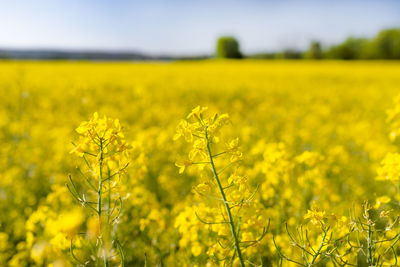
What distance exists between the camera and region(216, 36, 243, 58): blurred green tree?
59.9 meters

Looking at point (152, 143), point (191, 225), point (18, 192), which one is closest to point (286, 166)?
point (191, 225)

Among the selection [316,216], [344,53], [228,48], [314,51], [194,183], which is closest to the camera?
[316,216]

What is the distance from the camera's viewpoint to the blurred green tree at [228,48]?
197 ft

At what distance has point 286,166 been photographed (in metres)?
2.58

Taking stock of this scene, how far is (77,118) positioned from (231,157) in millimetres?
6216

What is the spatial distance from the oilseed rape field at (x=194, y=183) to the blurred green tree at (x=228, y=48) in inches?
2004

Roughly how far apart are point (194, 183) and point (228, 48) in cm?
5995

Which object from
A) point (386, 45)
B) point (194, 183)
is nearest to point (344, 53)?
point (386, 45)

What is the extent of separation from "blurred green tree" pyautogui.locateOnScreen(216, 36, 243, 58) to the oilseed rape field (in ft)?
167

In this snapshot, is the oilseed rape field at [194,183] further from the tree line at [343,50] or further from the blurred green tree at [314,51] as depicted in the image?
the blurred green tree at [314,51]

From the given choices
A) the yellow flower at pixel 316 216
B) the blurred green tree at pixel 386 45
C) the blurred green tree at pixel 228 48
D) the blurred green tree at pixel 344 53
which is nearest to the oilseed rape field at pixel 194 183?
the yellow flower at pixel 316 216

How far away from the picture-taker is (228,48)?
2434 inches

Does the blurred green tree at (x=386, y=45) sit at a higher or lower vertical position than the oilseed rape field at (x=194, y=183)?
higher

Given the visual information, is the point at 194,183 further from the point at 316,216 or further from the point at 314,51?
the point at 314,51
